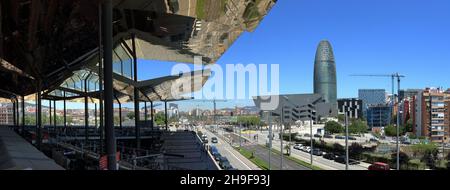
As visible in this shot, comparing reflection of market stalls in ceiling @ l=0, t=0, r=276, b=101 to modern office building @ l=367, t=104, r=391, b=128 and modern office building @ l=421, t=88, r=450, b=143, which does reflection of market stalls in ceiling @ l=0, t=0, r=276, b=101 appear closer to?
modern office building @ l=421, t=88, r=450, b=143

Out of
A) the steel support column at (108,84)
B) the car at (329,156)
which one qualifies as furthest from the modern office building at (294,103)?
the steel support column at (108,84)

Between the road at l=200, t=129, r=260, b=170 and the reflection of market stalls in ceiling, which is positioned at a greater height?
the reflection of market stalls in ceiling

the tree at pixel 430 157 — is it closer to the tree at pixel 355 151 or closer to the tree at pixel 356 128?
the tree at pixel 355 151

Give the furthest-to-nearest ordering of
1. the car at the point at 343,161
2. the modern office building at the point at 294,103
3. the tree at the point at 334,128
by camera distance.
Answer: the modern office building at the point at 294,103, the tree at the point at 334,128, the car at the point at 343,161

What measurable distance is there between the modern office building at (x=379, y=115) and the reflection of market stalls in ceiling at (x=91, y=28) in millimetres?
→ 147016

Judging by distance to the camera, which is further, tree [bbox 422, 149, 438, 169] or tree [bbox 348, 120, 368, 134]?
tree [bbox 348, 120, 368, 134]

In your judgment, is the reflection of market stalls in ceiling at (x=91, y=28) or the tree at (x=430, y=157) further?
the tree at (x=430, y=157)

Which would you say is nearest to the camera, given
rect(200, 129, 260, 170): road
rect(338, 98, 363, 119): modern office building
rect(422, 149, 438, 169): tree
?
rect(200, 129, 260, 170): road

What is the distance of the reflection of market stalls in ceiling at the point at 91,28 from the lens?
733 inches

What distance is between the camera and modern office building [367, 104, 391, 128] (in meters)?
169

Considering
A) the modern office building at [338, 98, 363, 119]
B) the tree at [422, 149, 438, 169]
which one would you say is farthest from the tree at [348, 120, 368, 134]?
the tree at [422, 149, 438, 169]

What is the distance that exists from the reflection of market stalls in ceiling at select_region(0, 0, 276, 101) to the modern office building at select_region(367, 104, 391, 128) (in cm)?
14702
